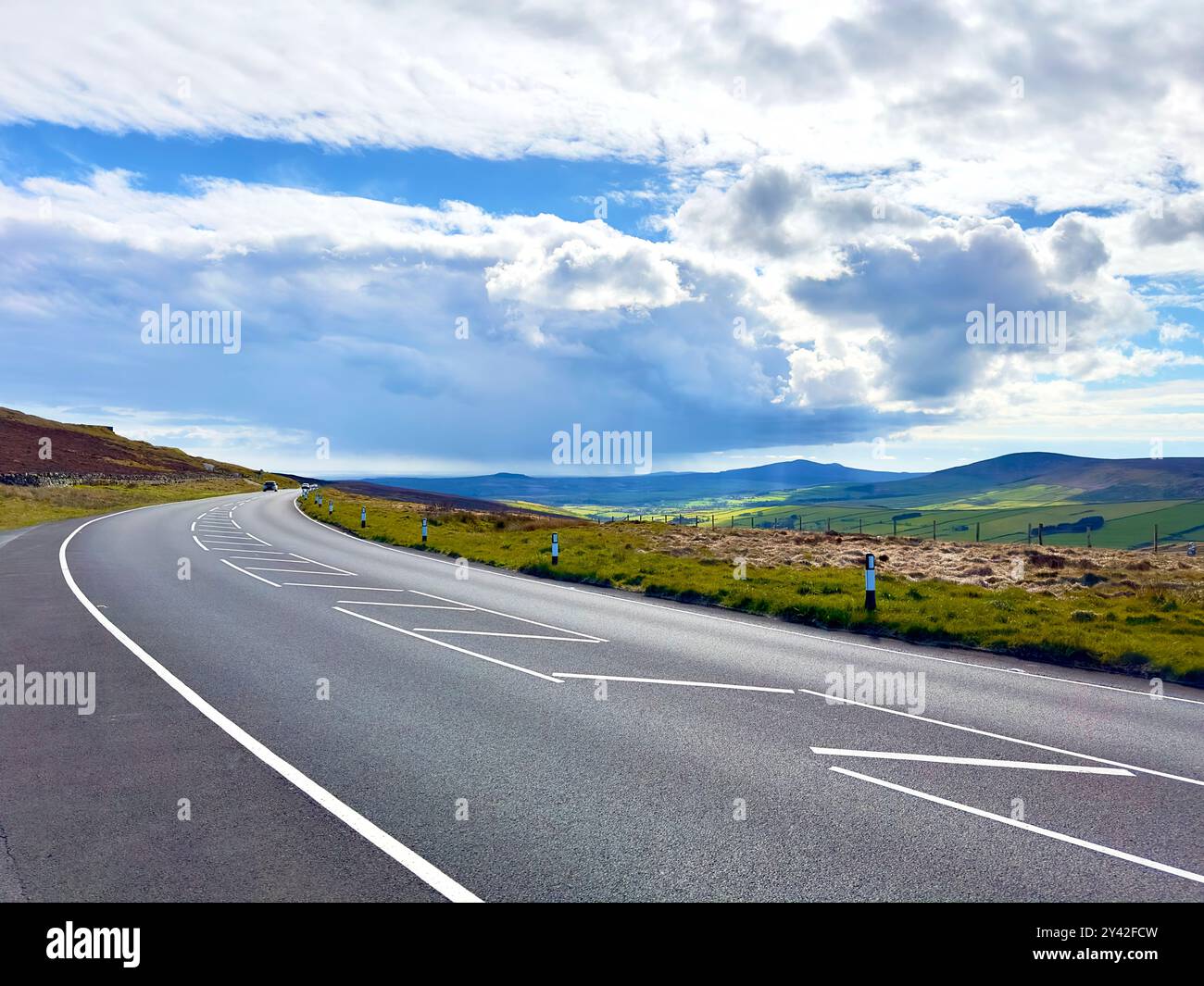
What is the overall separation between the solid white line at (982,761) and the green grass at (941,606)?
5.39 m

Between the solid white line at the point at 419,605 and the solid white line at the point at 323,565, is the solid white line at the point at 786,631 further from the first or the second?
the solid white line at the point at 419,605

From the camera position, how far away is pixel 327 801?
20.3 ft

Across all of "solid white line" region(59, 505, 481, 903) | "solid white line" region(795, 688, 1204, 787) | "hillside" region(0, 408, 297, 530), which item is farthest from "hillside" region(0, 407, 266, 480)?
"solid white line" region(795, 688, 1204, 787)

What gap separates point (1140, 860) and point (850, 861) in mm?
1992

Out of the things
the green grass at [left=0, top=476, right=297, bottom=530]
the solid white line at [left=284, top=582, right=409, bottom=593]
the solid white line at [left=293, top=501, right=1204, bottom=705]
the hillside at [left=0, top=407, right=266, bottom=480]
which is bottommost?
the solid white line at [left=293, top=501, right=1204, bottom=705]

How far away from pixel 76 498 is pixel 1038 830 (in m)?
64.5

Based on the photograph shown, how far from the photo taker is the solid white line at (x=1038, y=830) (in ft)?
17.2

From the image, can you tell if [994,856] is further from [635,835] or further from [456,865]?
[456,865]

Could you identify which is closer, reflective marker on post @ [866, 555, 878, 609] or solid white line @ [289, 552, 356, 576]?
reflective marker on post @ [866, 555, 878, 609]

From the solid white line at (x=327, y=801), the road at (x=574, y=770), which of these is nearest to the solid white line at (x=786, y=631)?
the road at (x=574, y=770)

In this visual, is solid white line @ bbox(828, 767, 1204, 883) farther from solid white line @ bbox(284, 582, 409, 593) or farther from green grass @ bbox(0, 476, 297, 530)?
green grass @ bbox(0, 476, 297, 530)

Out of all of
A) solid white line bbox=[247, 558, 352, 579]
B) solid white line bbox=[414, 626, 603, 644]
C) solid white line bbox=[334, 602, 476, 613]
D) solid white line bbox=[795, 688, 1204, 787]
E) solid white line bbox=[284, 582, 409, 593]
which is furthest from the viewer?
solid white line bbox=[247, 558, 352, 579]

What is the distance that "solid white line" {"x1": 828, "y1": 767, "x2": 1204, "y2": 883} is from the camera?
5.24m

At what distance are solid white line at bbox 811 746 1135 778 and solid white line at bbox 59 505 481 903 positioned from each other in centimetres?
397
